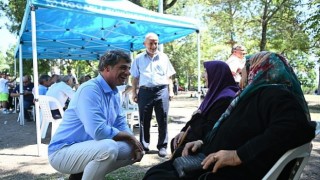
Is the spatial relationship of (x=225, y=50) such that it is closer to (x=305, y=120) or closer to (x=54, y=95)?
(x=54, y=95)

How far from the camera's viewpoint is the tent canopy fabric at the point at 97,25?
5.41 meters

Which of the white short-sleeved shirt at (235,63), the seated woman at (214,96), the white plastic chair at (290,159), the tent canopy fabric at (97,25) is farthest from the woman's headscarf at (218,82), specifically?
the tent canopy fabric at (97,25)

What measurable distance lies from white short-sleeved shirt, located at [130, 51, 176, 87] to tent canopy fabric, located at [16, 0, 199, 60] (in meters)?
0.94

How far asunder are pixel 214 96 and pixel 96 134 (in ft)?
3.55

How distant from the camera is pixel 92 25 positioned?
8.77 metres

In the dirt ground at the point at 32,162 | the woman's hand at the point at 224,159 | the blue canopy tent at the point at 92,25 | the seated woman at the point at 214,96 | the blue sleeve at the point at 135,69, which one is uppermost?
the blue canopy tent at the point at 92,25

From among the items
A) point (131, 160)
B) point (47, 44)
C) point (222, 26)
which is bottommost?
point (131, 160)

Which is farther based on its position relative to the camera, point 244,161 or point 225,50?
point 225,50

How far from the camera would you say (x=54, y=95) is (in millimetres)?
7031

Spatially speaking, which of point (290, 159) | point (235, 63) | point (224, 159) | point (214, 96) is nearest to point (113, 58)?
point (214, 96)

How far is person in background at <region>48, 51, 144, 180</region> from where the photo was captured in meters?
2.64

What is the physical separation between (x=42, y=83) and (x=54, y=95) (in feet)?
8.80

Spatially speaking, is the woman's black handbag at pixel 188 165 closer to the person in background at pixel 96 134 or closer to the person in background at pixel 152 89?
the person in background at pixel 96 134

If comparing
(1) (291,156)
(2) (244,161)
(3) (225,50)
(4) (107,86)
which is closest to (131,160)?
(4) (107,86)
